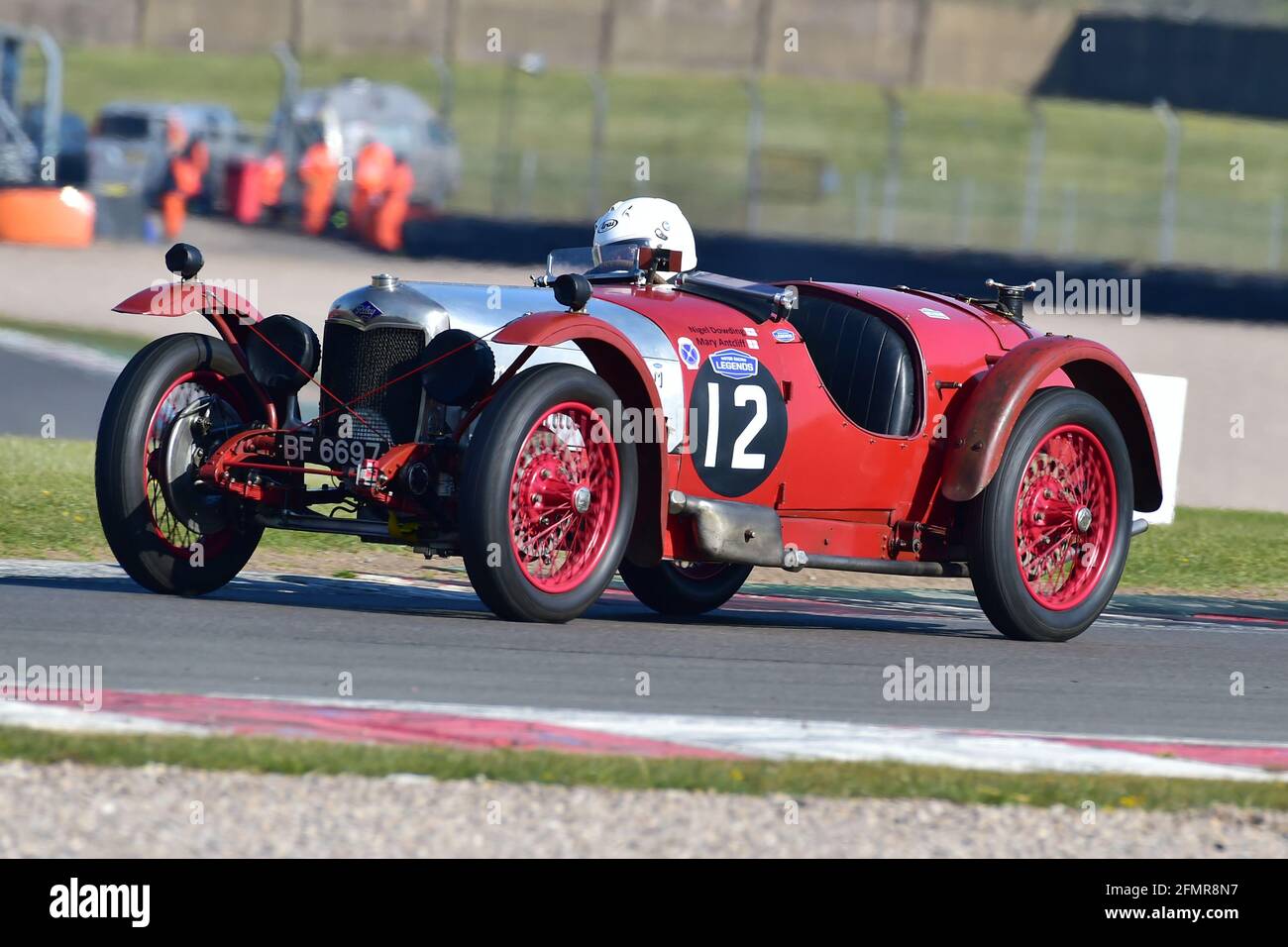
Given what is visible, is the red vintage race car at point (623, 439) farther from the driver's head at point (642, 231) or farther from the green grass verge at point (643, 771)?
the green grass verge at point (643, 771)

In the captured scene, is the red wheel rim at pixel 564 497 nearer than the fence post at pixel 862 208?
Yes

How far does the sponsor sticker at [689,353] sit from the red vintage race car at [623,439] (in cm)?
2

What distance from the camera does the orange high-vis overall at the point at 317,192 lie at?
3381cm

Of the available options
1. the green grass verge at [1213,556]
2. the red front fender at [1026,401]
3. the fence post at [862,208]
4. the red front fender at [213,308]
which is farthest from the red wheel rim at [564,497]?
the fence post at [862,208]

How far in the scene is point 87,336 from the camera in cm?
2277

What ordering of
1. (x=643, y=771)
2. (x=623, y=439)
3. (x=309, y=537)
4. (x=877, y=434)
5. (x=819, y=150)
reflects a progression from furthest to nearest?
(x=819, y=150)
(x=309, y=537)
(x=877, y=434)
(x=623, y=439)
(x=643, y=771)

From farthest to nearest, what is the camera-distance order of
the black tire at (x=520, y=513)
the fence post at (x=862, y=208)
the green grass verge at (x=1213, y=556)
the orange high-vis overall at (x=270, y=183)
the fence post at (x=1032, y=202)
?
1. the fence post at (x=862, y=208)
2. the orange high-vis overall at (x=270, y=183)
3. the fence post at (x=1032, y=202)
4. the green grass verge at (x=1213, y=556)
5. the black tire at (x=520, y=513)

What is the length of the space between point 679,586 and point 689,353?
1.61 meters

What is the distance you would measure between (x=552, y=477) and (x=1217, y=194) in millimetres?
40268

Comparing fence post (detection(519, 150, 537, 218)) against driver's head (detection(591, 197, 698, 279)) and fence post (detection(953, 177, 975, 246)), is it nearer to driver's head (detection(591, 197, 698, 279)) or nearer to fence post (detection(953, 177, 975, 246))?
fence post (detection(953, 177, 975, 246))

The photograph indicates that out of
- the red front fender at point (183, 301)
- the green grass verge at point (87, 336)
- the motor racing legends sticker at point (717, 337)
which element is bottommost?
the green grass verge at point (87, 336)

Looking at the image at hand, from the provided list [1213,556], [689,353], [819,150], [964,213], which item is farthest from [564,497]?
[819,150]

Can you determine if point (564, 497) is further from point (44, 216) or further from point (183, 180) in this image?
point (183, 180)

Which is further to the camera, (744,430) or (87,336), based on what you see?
(87,336)
